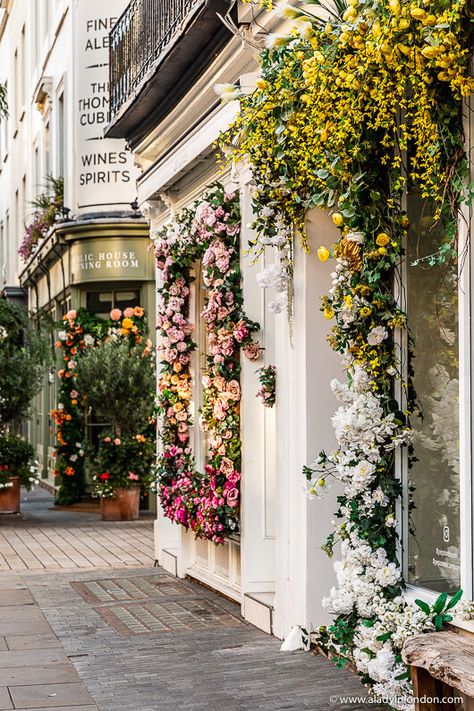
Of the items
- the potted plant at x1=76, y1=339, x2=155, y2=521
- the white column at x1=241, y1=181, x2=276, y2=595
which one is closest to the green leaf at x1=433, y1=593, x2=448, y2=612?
the white column at x1=241, y1=181, x2=276, y2=595

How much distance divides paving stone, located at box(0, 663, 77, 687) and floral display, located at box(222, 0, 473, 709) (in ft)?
5.42

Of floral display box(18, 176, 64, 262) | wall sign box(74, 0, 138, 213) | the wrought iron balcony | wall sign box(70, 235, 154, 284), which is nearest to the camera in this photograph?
the wrought iron balcony

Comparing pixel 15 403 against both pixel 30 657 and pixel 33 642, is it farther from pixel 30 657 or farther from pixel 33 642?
pixel 30 657

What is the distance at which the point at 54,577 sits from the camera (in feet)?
37.7

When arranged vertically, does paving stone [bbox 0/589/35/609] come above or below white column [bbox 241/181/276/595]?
below

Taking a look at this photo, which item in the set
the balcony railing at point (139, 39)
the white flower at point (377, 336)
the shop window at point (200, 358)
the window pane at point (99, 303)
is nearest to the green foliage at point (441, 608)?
the white flower at point (377, 336)

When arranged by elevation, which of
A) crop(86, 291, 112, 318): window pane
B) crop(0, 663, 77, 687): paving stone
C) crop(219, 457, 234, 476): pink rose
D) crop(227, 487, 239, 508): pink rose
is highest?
crop(86, 291, 112, 318): window pane

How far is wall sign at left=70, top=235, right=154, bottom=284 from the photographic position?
18078mm

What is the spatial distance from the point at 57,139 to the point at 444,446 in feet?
55.5

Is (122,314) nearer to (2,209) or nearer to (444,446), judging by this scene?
(444,446)

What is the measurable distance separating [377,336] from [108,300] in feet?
41.9

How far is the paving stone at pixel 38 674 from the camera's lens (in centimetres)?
704

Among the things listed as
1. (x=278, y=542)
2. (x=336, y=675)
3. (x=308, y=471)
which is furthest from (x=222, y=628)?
(x=308, y=471)

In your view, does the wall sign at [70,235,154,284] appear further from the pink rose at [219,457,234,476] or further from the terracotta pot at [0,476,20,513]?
the pink rose at [219,457,234,476]
